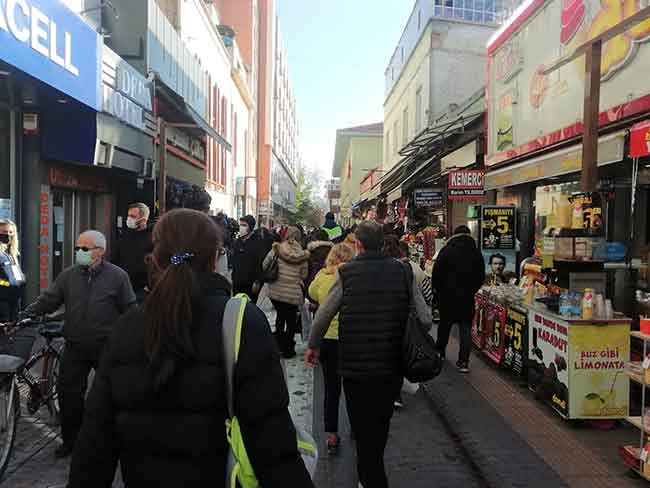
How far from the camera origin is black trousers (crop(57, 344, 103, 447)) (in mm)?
4148

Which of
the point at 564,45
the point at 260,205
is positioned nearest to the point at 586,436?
the point at 564,45

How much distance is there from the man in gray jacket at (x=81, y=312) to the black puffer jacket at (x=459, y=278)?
3760 millimetres

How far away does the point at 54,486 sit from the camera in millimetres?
3828

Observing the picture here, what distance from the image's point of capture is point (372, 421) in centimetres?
342

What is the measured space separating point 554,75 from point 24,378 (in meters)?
8.42

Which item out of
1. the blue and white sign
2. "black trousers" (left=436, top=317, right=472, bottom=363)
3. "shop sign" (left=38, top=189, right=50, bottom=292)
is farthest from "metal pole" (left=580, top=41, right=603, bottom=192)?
"shop sign" (left=38, top=189, right=50, bottom=292)

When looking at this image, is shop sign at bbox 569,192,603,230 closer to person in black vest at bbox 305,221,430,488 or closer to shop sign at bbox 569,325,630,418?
shop sign at bbox 569,325,630,418

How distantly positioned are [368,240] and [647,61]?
4.79 meters

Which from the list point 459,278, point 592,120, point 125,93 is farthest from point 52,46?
point 592,120

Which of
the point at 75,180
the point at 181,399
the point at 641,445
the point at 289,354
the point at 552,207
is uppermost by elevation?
the point at 75,180

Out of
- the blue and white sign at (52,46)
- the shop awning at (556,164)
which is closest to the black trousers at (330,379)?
the shop awning at (556,164)

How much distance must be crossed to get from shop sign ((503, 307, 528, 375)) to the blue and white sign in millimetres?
5890

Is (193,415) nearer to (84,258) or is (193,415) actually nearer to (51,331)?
(84,258)

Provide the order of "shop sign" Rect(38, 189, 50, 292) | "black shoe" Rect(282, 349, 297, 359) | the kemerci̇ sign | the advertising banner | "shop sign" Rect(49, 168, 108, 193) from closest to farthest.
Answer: the advertising banner, "black shoe" Rect(282, 349, 297, 359), "shop sign" Rect(38, 189, 50, 292), "shop sign" Rect(49, 168, 108, 193), the kemerci̇ sign
